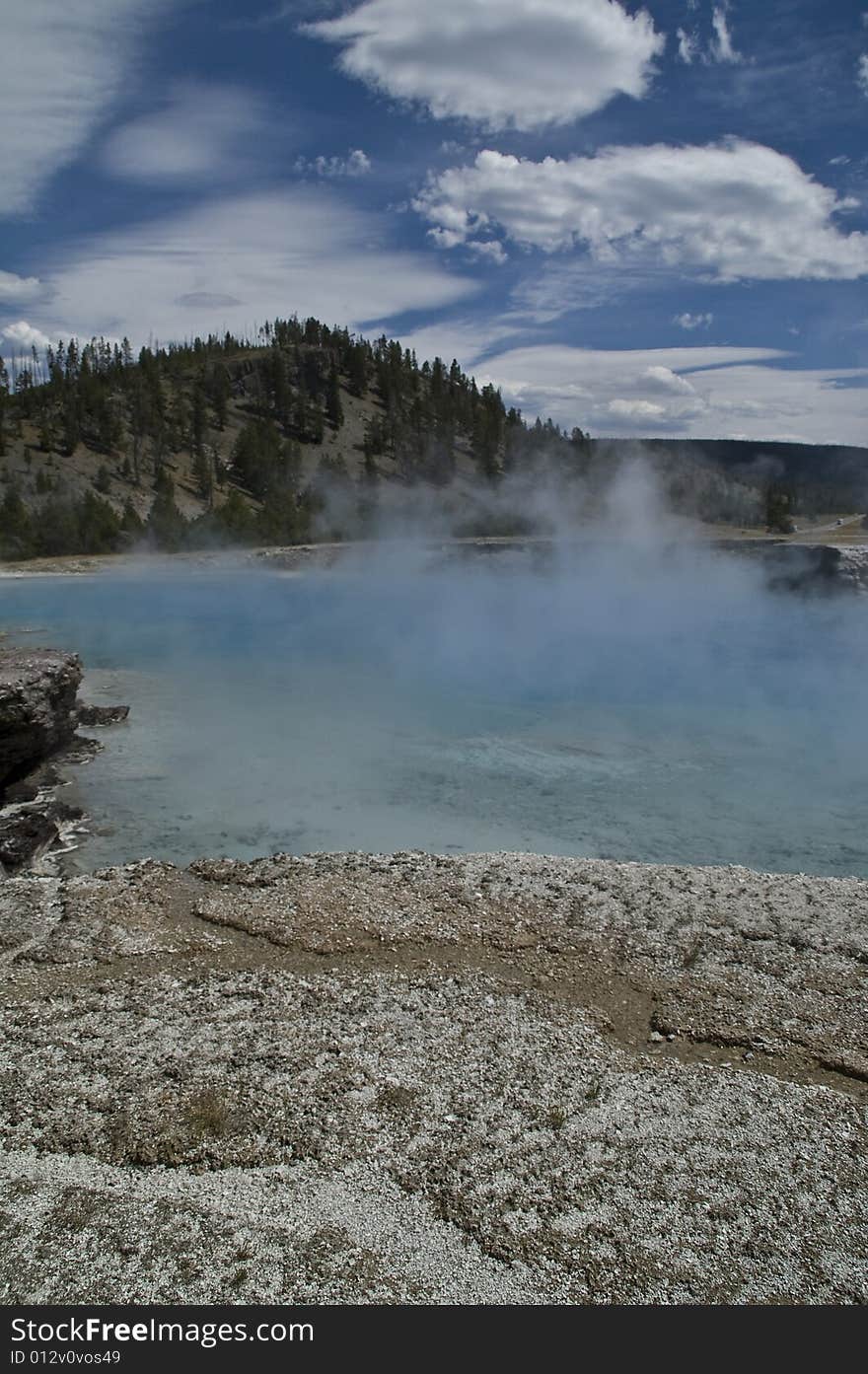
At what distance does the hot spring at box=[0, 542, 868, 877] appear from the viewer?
1023cm

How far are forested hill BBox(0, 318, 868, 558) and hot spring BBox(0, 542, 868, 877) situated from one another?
18099 millimetres

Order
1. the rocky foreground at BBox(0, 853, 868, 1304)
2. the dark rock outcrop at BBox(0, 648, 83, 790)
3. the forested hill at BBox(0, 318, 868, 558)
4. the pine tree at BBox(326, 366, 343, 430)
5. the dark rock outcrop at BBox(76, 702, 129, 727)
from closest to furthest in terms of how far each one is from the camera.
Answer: the rocky foreground at BBox(0, 853, 868, 1304) < the dark rock outcrop at BBox(0, 648, 83, 790) < the dark rock outcrop at BBox(76, 702, 129, 727) < the forested hill at BBox(0, 318, 868, 558) < the pine tree at BBox(326, 366, 343, 430)

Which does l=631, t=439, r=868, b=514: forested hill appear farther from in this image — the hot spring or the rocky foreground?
the rocky foreground

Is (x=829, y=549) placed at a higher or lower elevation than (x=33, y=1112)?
higher

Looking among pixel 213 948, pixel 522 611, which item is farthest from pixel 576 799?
pixel 522 611

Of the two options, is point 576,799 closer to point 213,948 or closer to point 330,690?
point 213,948

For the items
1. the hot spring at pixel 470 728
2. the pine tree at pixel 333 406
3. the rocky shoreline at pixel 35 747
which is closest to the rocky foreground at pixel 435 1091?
the rocky shoreline at pixel 35 747

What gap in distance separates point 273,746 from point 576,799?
4.78 m

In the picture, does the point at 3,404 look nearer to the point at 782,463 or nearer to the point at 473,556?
the point at 473,556

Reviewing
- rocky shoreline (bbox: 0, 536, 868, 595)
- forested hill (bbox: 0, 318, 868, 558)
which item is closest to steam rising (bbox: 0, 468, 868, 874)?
rocky shoreline (bbox: 0, 536, 868, 595)

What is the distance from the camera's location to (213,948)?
263 inches

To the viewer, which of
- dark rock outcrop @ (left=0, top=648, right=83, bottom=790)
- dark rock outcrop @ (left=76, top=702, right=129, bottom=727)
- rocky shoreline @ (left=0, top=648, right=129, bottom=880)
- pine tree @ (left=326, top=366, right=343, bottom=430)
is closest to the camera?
rocky shoreline @ (left=0, top=648, right=129, bottom=880)

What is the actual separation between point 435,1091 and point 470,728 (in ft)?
33.3

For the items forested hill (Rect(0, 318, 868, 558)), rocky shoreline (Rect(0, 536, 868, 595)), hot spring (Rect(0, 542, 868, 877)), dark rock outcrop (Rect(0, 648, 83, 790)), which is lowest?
hot spring (Rect(0, 542, 868, 877))
